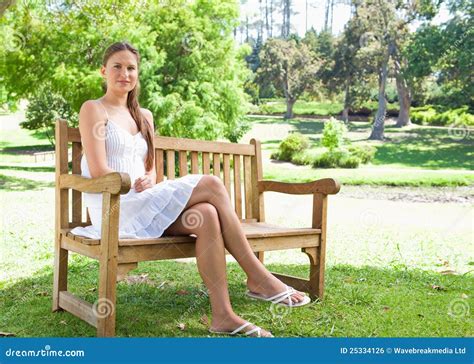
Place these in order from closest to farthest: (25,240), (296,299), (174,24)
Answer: (296,299), (25,240), (174,24)

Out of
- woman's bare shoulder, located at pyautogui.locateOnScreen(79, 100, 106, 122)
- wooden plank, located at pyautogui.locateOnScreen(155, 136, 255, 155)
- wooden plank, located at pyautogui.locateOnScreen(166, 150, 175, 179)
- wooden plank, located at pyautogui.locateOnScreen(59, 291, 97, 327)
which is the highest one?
woman's bare shoulder, located at pyautogui.locateOnScreen(79, 100, 106, 122)

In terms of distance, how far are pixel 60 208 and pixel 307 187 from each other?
1.02 metres

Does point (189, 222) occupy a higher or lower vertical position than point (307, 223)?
higher

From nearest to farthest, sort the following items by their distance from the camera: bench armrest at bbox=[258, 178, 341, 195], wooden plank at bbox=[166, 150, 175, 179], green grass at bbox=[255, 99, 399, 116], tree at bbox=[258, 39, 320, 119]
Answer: bench armrest at bbox=[258, 178, 341, 195] < wooden plank at bbox=[166, 150, 175, 179] < tree at bbox=[258, 39, 320, 119] < green grass at bbox=[255, 99, 399, 116]

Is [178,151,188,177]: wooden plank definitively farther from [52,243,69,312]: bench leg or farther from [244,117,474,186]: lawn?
[244,117,474,186]: lawn

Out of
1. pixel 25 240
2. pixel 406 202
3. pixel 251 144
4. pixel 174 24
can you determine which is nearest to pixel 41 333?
pixel 251 144

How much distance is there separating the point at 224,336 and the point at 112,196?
0.61 meters

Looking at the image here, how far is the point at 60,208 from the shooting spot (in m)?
2.45

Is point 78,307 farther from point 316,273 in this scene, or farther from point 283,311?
point 316,273

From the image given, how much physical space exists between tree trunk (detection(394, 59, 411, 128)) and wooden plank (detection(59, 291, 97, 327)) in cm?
581

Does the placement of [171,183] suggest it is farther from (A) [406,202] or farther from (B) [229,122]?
(B) [229,122]

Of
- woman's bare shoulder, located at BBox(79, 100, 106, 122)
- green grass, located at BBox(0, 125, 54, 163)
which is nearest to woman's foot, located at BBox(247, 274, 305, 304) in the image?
woman's bare shoulder, located at BBox(79, 100, 106, 122)

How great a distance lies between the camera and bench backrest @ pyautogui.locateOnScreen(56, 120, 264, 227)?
2.45 m

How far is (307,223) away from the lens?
224 inches
